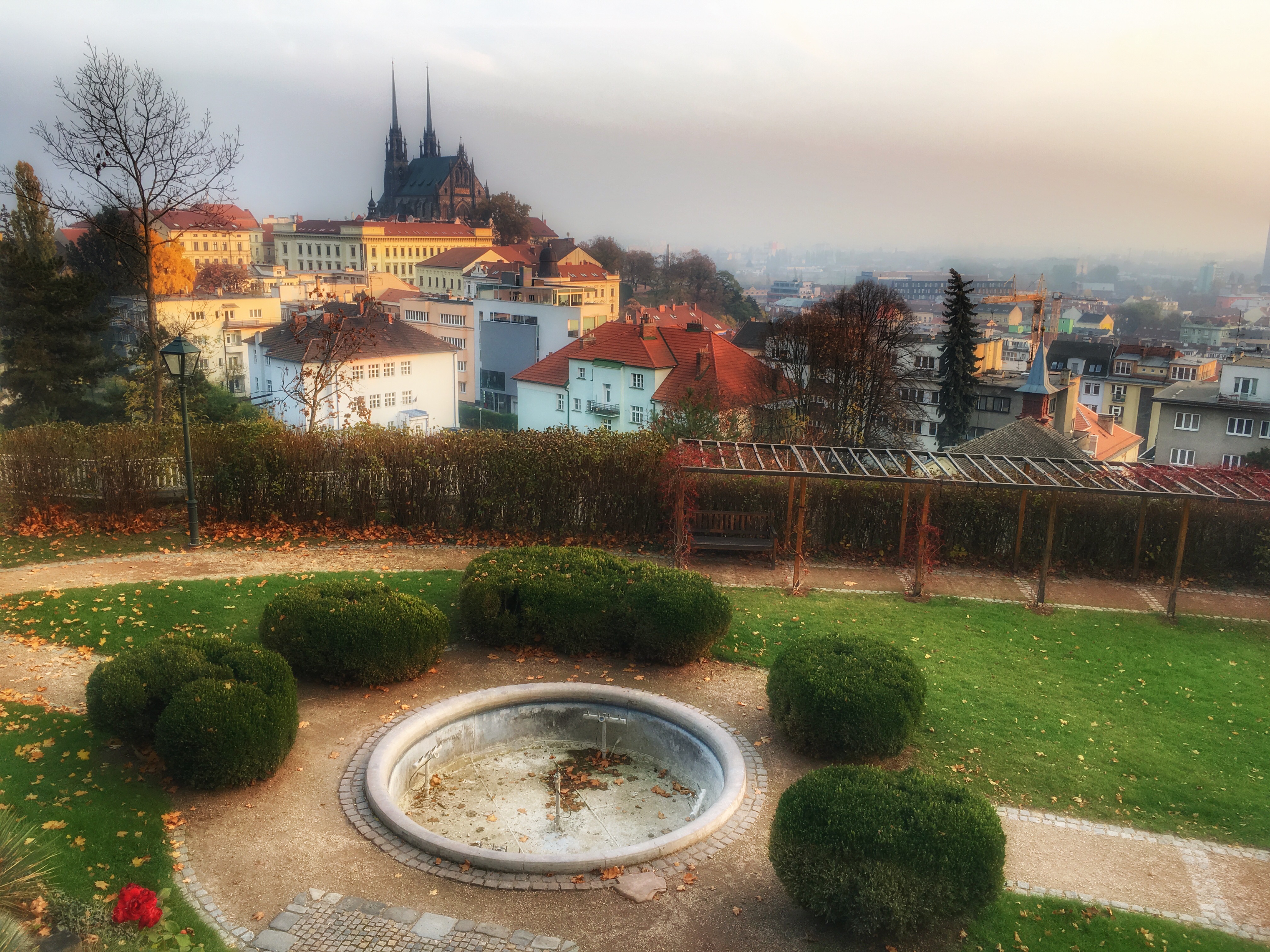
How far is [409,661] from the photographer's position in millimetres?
9602

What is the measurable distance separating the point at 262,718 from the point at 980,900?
18.8 ft

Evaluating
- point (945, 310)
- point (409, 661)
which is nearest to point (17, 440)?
point (409, 661)

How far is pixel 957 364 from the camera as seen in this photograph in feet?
127

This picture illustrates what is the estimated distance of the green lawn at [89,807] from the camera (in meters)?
6.24

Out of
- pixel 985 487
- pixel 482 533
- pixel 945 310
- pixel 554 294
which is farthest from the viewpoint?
pixel 554 294

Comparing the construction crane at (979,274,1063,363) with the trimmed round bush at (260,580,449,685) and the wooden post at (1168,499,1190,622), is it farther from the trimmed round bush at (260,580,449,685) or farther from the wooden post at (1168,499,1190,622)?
the trimmed round bush at (260,580,449,685)

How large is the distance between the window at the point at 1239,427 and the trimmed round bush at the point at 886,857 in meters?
36.9

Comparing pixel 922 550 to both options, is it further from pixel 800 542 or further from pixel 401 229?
pixel 401 229

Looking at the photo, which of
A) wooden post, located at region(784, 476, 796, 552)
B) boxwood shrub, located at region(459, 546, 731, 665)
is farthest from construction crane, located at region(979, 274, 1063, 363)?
boxwood shrub, located at region(459, 546, 731, 665)

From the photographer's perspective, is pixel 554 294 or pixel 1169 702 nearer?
pixel 1169 702

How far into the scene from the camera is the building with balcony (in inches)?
1388

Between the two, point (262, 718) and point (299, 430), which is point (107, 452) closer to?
point (299, 430)

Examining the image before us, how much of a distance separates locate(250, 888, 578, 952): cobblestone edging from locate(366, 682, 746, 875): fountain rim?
2.08 feet

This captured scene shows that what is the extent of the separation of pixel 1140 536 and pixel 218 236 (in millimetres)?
93663
